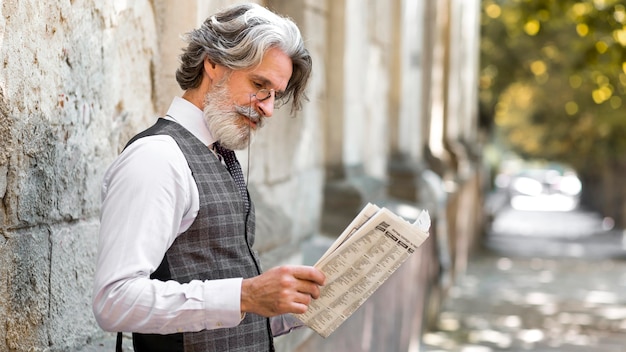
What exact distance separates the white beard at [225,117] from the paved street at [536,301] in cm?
704

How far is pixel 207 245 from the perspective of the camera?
2.33m

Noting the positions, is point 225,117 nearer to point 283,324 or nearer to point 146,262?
point 146,262

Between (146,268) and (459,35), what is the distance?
15.2m

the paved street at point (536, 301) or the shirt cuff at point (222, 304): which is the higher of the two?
the shirt cuff at point (222, 304)

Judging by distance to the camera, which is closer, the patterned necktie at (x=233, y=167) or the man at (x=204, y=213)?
the man at (x=204, y=213)

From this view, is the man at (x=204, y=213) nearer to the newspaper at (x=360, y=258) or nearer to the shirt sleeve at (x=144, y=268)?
the shirt sleeve at (x=144, y=268)

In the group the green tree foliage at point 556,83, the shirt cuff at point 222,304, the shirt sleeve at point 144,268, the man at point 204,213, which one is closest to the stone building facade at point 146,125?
the man at point 204,213

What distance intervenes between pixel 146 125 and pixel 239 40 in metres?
1.22

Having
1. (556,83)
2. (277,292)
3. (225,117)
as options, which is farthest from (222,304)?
(556,83)

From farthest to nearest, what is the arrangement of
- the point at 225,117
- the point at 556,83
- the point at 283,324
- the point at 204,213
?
the point at 556,83 < the point at 283,324 < the point at 225,117 < the point at 204,213

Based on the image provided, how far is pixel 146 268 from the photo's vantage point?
208cm

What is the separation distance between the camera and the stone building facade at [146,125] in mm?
2592

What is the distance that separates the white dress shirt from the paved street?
7.29 metres

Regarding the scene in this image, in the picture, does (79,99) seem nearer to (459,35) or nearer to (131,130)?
(131,130)
